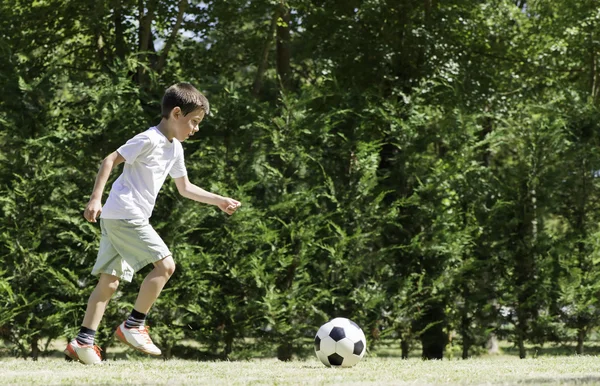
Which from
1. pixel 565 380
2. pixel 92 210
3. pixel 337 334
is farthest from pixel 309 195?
pixel 565 380

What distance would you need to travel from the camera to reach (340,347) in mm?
6426

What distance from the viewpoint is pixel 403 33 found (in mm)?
12227

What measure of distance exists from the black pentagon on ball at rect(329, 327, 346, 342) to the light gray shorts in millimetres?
1474

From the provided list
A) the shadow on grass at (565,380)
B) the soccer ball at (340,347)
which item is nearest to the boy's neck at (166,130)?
the soccer ball at (340,347)

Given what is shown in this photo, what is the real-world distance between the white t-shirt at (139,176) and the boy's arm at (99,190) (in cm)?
10

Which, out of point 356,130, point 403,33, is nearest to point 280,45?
point 403,33

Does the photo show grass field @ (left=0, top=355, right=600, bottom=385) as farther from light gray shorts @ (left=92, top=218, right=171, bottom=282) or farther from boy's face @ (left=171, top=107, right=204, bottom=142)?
boy's face @ (left=171, top=107, right=204, bottom=142)

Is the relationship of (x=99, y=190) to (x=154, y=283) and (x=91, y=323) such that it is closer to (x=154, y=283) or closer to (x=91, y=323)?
(x=154, y=283)

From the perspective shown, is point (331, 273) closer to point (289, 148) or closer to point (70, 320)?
point (289, 148)

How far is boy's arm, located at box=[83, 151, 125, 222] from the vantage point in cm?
567

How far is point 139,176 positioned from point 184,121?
57cm

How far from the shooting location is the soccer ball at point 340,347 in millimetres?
6426

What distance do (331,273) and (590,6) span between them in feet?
23.7

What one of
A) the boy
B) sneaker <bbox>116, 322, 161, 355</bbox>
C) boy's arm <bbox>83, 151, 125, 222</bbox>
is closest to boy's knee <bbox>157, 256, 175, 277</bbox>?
the boy
